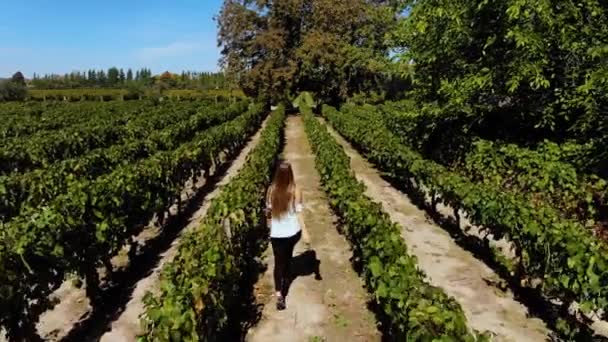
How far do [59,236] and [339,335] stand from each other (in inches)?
149

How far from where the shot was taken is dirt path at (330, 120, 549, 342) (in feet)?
21.6

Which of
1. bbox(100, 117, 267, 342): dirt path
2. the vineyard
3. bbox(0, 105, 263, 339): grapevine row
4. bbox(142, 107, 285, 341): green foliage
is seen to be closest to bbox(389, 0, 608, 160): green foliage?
the vineyard

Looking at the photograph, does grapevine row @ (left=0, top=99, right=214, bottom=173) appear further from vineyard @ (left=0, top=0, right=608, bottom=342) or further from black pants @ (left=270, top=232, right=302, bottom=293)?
black pants @ (left=270, top=232, right=302, bottom=293)

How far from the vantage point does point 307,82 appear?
49531 mm

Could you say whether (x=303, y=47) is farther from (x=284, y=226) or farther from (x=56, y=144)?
(x=284, y=226)

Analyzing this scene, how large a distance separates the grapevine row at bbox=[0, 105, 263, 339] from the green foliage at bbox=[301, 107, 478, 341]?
367 centimetres

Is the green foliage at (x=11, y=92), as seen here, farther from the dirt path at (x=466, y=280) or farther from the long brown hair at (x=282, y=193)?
the long brown hair at (x=282, y=193)

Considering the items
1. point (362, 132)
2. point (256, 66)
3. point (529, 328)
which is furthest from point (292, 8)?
point (529, 328)

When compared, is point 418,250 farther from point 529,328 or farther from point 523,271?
point 529,328

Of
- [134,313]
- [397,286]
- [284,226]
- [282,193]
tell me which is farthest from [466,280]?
[134,313]

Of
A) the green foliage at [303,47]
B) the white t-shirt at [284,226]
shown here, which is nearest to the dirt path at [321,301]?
the white t-shirt at [284,226]

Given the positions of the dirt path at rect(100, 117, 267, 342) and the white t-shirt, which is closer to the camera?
the dirt path at rect(100, 117, 267, 342)

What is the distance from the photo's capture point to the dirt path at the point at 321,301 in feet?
21.1

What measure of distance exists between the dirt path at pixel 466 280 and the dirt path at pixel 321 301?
4.34 ft
